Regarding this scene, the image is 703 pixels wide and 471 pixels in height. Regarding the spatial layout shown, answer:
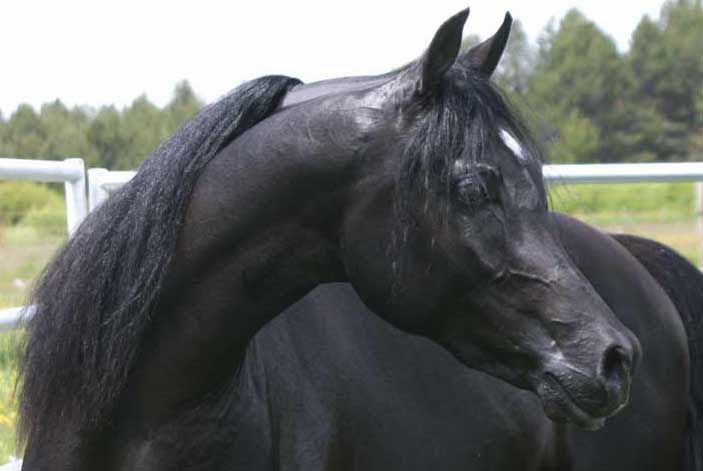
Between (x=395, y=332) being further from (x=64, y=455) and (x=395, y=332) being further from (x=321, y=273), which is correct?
(x=64, y=455)

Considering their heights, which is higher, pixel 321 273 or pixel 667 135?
pixel 321 273

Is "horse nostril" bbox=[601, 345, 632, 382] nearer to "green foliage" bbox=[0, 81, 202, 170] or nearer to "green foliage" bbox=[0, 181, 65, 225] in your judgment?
"green foliage" bbox=[0, 81, 202, 170]

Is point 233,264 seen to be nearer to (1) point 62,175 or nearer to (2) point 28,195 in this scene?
(1) point 62,175

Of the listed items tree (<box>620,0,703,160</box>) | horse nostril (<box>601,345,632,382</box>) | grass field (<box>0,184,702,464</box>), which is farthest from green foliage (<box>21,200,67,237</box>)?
tree (<box>620,0,703,160</box>)

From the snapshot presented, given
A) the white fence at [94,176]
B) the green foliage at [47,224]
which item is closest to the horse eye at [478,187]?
the white fence at [94,176]

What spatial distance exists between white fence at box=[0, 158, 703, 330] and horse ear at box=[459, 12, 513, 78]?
481 millimetres

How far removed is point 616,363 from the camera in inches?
79.6

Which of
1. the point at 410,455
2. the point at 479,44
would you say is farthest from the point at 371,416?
the point at 479,44

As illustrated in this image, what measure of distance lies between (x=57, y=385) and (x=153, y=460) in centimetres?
28

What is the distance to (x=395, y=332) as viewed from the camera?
2822 mm

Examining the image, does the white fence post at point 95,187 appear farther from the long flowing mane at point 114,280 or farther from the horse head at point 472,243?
the horse head at point 472,243

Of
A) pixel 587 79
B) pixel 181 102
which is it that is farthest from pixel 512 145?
pixel 587 79

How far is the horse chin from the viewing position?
2.05 meters

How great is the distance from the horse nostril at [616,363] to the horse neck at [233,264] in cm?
59
